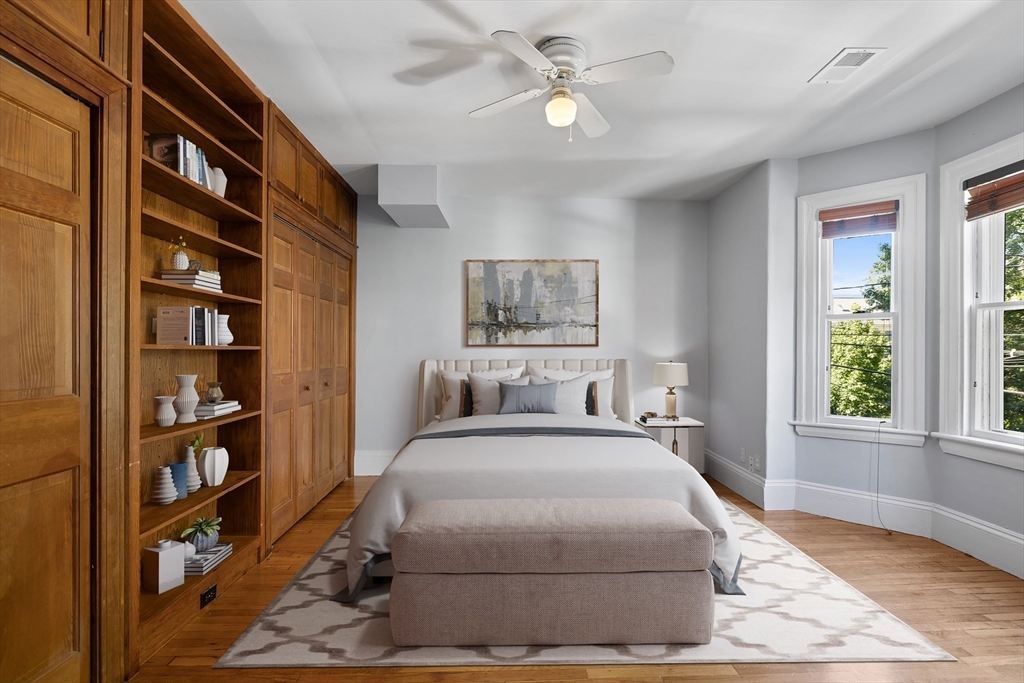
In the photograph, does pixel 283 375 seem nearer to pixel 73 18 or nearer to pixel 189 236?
pixel 189 236

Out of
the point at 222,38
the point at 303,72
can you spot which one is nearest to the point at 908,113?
the point at 303,72

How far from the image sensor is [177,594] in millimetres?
2340

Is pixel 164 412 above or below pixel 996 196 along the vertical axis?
below

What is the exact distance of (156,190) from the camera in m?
2.50

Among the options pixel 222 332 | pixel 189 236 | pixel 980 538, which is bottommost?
pixel 980 538

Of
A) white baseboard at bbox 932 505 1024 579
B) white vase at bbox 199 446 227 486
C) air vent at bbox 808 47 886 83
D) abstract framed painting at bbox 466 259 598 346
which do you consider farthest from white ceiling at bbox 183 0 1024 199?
white baseboard at bbox 932 505 1024 579

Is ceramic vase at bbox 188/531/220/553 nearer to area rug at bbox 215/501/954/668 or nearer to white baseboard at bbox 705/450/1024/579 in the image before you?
area rug at bbox 215/501/954/668

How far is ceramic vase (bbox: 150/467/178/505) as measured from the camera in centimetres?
244

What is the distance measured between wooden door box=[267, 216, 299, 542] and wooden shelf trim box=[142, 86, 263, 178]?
415 millimetres

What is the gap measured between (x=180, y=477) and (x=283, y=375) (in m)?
1.04

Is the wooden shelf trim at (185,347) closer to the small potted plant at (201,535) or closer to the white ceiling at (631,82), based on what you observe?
the small potted plant at (201,535)

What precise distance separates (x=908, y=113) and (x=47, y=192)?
4.20 meters

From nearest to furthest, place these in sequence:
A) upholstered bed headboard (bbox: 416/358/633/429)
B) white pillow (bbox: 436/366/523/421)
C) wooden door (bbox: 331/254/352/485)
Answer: white pillow (bbox: 436/366/523/421)
wooden door (bbox: 331/254/352/485)
upholstered bed headboard (bbox: 416/358/633/429)

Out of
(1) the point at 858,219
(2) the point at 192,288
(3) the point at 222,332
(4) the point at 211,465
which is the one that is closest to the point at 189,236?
(2) the point at 192,288
